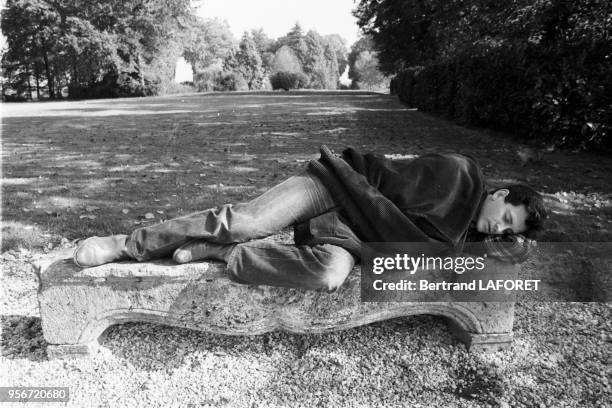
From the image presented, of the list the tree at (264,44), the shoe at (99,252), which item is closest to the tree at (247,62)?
the tree at (264,44)

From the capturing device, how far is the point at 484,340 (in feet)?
9.16

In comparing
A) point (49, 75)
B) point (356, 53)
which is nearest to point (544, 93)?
point (49, 75)

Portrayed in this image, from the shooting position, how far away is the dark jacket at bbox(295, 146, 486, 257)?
8.67ft

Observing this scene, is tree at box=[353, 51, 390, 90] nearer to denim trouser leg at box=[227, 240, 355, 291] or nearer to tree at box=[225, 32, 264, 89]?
tree at box=[225, 32, 264, 89]

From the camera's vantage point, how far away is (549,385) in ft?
8.27

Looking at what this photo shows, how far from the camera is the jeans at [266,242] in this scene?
252 centimetres

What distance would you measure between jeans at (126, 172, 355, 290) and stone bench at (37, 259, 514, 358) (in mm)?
118

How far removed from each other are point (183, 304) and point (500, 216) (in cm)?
193

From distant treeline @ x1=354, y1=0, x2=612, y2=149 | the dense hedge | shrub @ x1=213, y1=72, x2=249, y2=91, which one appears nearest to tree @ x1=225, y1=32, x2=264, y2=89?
shrub @ x1=213, y1=72, x2=249, y2=91

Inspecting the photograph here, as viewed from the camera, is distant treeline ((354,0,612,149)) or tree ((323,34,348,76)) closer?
distant treeline ((354,0,612,149))

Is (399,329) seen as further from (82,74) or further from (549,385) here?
(82,74)

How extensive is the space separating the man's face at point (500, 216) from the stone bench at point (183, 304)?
46cm

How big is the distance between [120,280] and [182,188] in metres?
3.67

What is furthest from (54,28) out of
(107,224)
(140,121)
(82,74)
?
(107,224)
